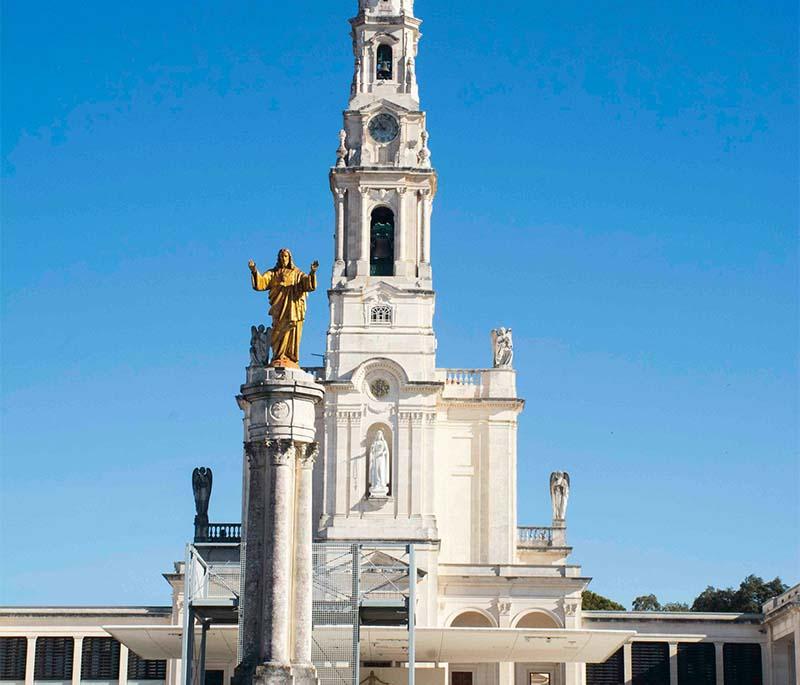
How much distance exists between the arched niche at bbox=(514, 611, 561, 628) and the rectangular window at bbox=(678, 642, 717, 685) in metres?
7.01

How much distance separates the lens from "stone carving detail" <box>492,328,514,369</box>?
233 ft

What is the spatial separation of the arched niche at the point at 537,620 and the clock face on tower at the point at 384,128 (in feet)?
69.3

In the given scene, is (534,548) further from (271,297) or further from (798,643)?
(271,297)

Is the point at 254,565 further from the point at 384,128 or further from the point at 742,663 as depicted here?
the point at 742,663

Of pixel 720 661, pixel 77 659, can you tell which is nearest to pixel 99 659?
pixel 77 659

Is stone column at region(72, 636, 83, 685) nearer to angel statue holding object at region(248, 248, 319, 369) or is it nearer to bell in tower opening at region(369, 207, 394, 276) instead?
bell in tower opening at region(369, 207, 394, 276)

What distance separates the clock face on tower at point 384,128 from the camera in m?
71.3

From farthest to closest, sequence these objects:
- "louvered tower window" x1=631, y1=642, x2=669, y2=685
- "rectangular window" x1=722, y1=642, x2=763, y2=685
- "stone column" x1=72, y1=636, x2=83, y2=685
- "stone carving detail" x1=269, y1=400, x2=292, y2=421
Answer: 1. "stone column" x1=72, y1=636, x2=83, y2=685
2. "louvered tower window" x1=631, y1=642, x2=669, y2=685
3. "rectangular window" x1=722, y1=642, x2=763, y2=685
4. "stone carving detail" x1=269, y1=400, x2=292, y2=421

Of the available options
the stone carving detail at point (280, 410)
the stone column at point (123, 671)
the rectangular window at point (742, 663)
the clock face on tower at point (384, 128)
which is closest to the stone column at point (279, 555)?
the stone carving detail at point (280, 410)

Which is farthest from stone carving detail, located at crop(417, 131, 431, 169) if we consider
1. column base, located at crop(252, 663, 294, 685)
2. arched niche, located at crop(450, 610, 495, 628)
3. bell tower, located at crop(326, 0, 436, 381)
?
column base, located at crop(252, 663, 294, 685)

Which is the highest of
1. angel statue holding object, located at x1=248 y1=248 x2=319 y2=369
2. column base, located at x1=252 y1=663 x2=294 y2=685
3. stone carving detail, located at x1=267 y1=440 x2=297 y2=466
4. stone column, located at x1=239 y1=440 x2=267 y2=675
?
angel statue holding object, located at x1=248 y1=248 x2=319 y2=369

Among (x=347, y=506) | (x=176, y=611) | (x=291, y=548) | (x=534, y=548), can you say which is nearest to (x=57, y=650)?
(x=176, y=611)

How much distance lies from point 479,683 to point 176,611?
1298cm

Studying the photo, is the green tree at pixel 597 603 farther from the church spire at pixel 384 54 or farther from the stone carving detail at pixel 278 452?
the stone carving detail at pixel 278 452
